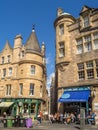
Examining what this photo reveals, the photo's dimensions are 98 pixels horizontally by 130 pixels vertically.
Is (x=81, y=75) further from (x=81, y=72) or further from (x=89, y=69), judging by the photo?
(x=89, y=69)

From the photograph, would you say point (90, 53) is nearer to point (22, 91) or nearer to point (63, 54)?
point (63, 54)

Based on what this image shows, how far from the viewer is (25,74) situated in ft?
119

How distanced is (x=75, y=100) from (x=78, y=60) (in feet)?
17.4

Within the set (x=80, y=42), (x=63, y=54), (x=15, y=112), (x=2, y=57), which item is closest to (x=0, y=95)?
(x=15, y=112)

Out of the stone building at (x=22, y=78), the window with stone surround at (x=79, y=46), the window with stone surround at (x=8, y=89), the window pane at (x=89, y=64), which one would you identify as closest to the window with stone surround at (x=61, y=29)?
the window with stone surround at (x=79, y=46)

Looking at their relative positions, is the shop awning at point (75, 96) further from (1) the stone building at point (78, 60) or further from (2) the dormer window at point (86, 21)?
(2) the dormer window at point (86, 21)

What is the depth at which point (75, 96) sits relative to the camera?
76.6 ft

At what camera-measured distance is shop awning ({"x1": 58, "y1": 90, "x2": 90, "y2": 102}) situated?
73.5 ft

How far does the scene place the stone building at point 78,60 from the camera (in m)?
23.2

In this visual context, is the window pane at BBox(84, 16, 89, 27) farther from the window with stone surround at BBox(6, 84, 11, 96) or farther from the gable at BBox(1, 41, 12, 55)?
the window with stone surround at BBox(6, 84, 11, 96)

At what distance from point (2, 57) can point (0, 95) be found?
Result: 777cm

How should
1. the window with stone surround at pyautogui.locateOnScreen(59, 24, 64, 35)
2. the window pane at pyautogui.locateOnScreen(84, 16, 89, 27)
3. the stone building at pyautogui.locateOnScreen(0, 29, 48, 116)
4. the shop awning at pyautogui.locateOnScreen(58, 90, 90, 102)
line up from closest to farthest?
the shop awning at pyautogui.locateOnScreen(58, 90, 90, 102), the window pane at pyautogui.locateOnScreen(84, 16, 89, 27), the window with stone surround at pyautogui.locateOnScreen(59, 24, 64, 35), the stone building at pyautogui.locateOnScreen(0, 29, 48, 116)

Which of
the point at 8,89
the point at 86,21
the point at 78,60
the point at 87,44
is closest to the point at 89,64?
the point at 78,60

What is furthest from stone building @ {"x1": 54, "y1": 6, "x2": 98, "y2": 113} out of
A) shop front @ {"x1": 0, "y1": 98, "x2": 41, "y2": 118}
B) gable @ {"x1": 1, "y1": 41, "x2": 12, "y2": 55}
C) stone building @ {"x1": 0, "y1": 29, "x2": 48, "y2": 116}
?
gable @ {"x1": 1, "y1": 41, "x2": 12, "y2": 55}
